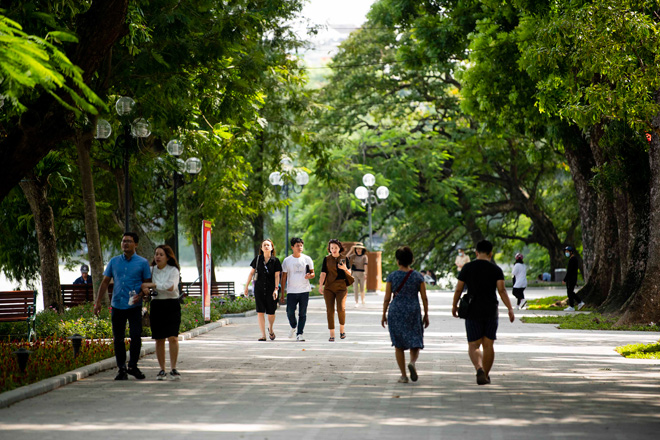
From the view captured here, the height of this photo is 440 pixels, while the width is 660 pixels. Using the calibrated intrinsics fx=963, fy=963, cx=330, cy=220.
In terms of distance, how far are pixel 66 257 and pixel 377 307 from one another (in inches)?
474

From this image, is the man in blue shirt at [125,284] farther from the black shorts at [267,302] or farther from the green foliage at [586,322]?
the green foliage at [586,322]

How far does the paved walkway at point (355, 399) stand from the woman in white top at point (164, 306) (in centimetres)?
38

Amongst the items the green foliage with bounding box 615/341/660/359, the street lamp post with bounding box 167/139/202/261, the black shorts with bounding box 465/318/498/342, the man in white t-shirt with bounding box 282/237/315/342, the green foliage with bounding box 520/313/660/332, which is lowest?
the green foliage with bounding box 615/341/660/359

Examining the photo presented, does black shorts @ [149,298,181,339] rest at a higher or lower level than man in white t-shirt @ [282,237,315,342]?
lower

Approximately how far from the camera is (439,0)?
27703 mm

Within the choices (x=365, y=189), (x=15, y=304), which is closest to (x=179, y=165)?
(x=15, y=304)

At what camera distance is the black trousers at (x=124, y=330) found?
11808mm

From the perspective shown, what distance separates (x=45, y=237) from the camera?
23391 mm

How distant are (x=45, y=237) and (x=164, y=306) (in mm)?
12466

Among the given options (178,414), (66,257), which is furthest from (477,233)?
(178,414)

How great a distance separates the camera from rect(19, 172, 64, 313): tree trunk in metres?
23.2

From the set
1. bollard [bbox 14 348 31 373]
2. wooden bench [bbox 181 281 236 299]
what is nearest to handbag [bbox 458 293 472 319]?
bollard [bbox 14 348 31 373]

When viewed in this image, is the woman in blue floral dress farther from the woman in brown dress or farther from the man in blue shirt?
the woman in brown dress

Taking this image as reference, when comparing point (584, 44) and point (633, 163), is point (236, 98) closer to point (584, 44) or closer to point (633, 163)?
point (584, 44)
